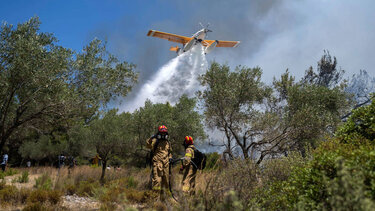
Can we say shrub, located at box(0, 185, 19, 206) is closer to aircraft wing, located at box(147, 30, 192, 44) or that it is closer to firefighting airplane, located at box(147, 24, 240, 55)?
firefighting airplane, located at box(147, 24, 240, 55)

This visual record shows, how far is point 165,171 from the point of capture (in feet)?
26.3

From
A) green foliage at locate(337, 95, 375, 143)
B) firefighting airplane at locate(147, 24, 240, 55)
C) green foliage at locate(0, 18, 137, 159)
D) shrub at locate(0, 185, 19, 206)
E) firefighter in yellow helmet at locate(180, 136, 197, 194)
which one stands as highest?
firefighting airplane at locate(147, 24, 240, 55)

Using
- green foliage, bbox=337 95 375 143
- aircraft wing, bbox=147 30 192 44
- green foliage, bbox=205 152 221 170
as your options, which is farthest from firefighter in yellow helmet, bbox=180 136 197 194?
aircraft wing, bbox=147 30 192 44

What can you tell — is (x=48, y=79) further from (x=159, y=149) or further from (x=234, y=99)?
(x=234, y=99)

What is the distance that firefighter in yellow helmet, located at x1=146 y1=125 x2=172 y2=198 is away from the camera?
311 inches

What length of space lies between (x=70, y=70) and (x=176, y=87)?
235 feet

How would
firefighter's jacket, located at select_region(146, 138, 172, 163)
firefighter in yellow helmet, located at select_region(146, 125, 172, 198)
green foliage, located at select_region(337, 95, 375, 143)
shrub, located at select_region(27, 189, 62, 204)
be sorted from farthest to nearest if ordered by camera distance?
1. firefighter's jacket, located at select_region(146, 138, 172, 163)
2. firefighter in yellow helmet, located at select_region(146, 125, 172, 198)
3. shrub, located at select_region(27, 189, 62, 204)
4. green foliage, located at select_region(337, 95, 375, 143)

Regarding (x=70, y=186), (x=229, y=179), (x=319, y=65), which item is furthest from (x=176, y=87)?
(x=229, y=179)

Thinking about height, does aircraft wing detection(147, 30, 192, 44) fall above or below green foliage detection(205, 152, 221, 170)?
above

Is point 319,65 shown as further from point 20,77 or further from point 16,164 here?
point 16,164

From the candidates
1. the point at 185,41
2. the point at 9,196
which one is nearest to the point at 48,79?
the point at 9,196

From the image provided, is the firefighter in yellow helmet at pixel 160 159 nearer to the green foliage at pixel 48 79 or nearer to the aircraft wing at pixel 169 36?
the green foliage at pixel 48 79

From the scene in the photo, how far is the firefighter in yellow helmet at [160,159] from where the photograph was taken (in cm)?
789

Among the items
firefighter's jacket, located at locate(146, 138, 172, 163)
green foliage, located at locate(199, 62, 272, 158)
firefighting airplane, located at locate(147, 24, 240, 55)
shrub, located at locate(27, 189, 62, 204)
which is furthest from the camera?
firefighting airplane, located at locate(147, 24, 240, 55)
